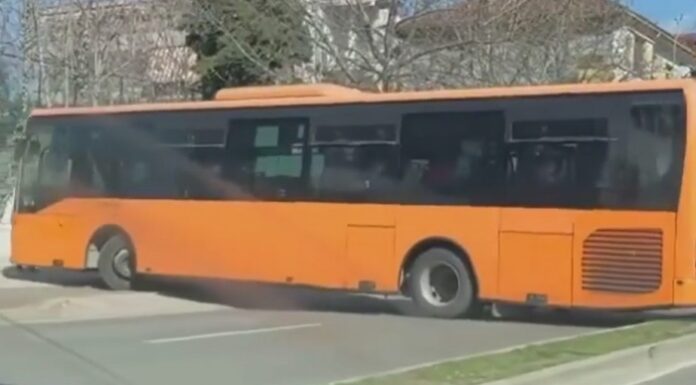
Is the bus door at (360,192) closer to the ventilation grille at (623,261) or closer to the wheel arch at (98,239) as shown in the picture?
the ventilation grille at (623,261)

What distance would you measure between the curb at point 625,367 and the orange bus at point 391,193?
2.45 m

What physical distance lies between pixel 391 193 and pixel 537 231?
7.43 feet

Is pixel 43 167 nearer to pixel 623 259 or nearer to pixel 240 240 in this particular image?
pixel 240 240

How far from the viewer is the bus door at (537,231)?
1789 cm

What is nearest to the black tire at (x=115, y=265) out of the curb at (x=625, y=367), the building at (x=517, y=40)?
the building at (x=517, y=40)

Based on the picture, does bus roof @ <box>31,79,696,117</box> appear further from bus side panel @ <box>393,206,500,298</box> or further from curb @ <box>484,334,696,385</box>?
curb @ <box>484,334,696,385</box>

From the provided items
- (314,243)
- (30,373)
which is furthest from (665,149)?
(30,373)

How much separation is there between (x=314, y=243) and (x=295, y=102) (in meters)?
2.09

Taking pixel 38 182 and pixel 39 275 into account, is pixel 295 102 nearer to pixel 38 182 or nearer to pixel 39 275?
pixel 38 182

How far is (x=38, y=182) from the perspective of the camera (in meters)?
23.6

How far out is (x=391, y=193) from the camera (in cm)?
1934

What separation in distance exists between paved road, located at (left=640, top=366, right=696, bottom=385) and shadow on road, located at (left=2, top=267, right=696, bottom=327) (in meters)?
5.13

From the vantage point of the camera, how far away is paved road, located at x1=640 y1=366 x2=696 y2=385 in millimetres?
12871

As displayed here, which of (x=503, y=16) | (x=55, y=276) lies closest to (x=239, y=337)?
(x=55, y=276)
